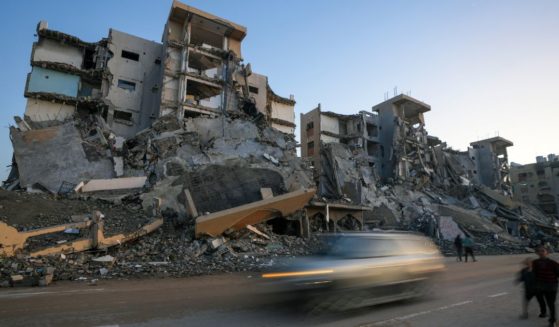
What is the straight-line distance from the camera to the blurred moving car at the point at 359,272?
5590mm

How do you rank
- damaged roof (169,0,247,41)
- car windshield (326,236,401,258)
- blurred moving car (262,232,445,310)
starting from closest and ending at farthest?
blurred moving car (262,232,445,310)
car windshield (326,236,401,258)
damaged roof (169,0,247,41)

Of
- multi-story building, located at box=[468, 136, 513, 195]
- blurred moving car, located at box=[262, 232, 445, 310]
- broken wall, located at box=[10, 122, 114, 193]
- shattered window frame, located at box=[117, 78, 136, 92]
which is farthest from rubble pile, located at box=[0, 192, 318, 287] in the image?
multi-story building, located at box=[468, 136, 513, 195]

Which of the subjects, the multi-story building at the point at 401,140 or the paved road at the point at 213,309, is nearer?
the paved road at the point at 213,309

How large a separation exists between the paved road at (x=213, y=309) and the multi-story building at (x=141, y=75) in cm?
2583

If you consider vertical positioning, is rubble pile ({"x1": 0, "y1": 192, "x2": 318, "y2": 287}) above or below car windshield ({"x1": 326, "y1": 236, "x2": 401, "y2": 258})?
below

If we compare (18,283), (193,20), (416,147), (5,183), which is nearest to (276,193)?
(18,283)

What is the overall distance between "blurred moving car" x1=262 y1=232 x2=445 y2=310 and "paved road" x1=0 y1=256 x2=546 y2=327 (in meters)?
0.29

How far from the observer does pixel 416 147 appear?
Result: 5412cm

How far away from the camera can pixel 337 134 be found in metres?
49.8

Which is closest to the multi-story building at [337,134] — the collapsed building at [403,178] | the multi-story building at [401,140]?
the collapsed building at [403,178]

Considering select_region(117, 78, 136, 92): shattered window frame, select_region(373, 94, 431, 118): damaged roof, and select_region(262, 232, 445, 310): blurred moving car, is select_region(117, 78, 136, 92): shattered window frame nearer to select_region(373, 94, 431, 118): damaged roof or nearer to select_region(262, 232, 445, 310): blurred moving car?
select_region(262, 232, 445, 310): blurred moving car

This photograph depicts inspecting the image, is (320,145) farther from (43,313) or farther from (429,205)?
(43,313)

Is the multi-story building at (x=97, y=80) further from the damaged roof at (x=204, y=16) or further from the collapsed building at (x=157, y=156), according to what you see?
the damaged roof at (x=204, y=16)

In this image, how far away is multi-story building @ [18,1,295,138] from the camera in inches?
1185
